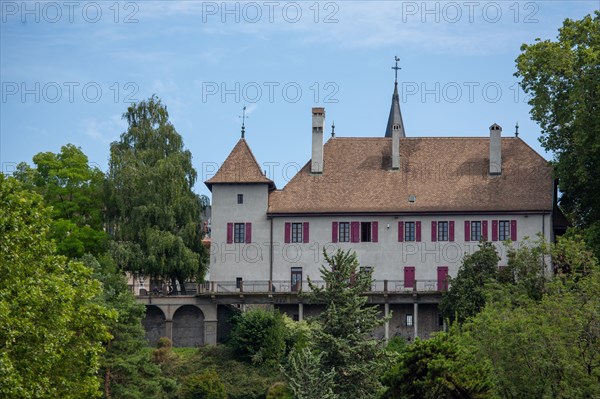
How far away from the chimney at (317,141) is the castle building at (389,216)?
0.17 feet

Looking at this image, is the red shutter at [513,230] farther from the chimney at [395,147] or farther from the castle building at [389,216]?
the chimney at [395,147]

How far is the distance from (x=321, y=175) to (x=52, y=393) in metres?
36.9

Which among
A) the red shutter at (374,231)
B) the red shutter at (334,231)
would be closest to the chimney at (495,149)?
the red shutter at (374,231)

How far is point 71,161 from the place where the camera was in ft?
271

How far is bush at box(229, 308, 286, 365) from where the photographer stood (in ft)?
228

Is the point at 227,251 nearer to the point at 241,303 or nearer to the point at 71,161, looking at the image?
the point at 241,303

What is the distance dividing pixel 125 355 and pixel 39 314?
18358 millimetres

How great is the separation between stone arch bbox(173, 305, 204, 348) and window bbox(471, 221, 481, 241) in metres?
14.3

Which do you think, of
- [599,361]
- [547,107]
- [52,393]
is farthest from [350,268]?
[547,107]

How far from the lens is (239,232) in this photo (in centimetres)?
7819

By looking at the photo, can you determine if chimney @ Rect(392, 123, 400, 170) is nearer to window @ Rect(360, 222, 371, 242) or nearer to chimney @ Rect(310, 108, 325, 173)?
chimney @ Rect(310, 108, 325, 173)

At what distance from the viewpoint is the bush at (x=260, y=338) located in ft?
228

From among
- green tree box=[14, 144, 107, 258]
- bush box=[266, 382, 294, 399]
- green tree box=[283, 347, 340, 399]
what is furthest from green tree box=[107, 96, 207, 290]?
green tree box=[283, 347, 340, 399]

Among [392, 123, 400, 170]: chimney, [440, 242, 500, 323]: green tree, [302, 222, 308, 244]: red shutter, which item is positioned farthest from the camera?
[392, 123, 400, 170]: chimney
